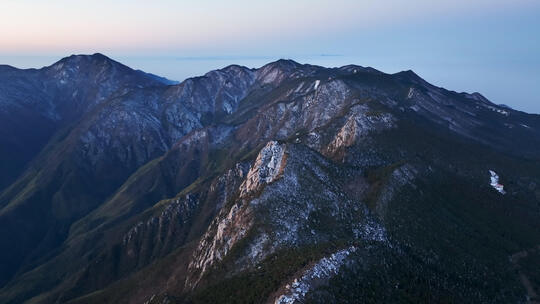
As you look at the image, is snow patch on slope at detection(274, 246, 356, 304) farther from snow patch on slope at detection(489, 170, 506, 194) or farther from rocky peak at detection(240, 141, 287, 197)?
snow patch on slope at detection(489, 170, 506, 194)

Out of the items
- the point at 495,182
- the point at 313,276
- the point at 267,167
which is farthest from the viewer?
the point at 495,182

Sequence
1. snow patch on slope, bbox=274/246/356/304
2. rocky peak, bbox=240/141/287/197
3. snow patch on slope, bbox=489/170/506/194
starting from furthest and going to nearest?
snow patch on slope, bbox=489/170/506/194
rocky peak, bbox=240/141/287/197
snow patch on slope, bbox=274/246/356/304

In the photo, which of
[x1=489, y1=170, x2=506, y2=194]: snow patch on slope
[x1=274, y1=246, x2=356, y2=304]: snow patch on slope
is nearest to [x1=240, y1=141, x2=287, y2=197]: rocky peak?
[x1=274, y1=246, x2=356, y2=304]: snow patch on slope

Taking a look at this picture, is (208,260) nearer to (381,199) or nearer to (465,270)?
(381,199)

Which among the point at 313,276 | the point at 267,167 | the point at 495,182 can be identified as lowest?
the point at 495,182

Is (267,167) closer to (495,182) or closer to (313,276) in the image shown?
(313,276)

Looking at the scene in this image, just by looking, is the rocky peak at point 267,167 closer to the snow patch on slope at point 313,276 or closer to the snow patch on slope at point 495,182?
the snow patch on slope at point 313,276

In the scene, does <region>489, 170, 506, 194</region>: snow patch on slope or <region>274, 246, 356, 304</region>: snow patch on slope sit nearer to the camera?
<region>274, 246, 356, 304</region>: snow patch on slope

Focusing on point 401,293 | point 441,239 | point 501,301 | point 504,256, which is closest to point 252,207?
point 401,293

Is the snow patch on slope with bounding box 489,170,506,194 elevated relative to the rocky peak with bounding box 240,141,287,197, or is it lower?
lower

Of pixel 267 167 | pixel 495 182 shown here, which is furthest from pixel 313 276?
pixel 495 182

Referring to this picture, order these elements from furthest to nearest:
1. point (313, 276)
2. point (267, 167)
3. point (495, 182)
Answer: point (495, 182)
point (267, 167)
point (313, 276)
